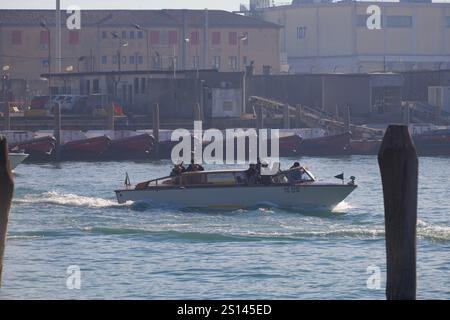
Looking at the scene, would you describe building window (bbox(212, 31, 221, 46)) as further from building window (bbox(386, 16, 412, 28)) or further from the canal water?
the canal water

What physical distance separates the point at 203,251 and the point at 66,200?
42.8 ft

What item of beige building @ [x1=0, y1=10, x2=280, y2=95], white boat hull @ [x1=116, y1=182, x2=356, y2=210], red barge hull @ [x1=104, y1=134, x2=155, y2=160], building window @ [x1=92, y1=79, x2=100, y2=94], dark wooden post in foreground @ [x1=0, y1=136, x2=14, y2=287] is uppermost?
beige building @ [x1=0, y1=10, x2=280, y2=95]

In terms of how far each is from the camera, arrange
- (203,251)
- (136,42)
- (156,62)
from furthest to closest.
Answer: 1. (136,42)
2. (156,62)
3. (203,251)

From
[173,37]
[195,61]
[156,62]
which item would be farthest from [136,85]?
[173,37]

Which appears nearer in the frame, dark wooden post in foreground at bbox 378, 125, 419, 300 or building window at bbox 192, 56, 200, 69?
dark wooden post in foreground at bbox 378, 125, 419, 300

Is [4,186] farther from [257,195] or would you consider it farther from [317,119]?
[317,119]

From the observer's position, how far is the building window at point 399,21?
111500mm

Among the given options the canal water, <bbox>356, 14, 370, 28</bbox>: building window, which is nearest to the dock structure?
<bbox>356, 14, 370, 28</bbox>: building window

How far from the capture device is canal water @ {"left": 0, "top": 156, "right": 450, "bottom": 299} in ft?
86.0

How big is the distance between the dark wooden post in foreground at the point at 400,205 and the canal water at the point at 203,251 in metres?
8.33

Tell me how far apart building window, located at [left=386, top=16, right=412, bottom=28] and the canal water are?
64.9 meters

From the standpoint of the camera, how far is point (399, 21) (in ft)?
366

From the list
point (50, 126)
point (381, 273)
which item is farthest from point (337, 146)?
point (381, 273)
